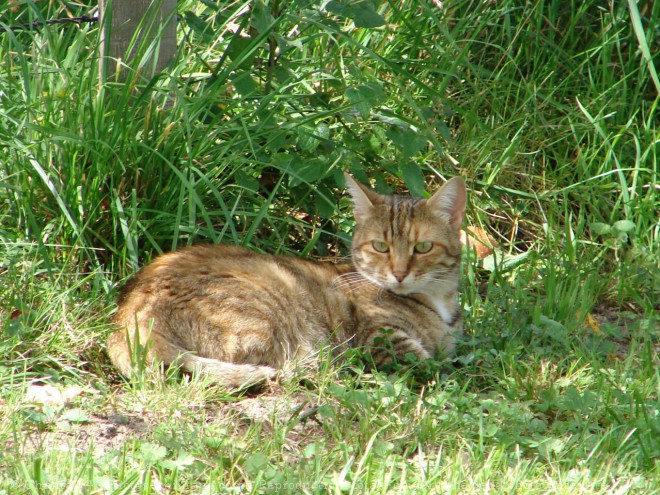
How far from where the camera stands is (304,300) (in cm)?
390

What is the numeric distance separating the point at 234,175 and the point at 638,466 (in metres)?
2.35

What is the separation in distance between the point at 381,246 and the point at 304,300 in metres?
0.46

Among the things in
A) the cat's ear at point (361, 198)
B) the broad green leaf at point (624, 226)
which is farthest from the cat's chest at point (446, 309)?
the broad green leaf at point (624, 226)

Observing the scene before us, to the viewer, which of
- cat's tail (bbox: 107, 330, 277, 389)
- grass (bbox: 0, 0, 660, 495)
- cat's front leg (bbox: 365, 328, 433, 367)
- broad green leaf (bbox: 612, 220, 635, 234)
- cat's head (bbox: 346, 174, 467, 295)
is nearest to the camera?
A: grass (bbox: 0, 0, 660, 495)

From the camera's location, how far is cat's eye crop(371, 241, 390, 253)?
4057mm

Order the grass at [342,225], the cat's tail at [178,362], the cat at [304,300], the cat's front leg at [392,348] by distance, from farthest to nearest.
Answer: the cat's front leg at [392,348] → the cat at [304,300] → the cat's tail at [178,362] → the grass at [342,225]

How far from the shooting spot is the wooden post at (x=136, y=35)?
405 centimetres

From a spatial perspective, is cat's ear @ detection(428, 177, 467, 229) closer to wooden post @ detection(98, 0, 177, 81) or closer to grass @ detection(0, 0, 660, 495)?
grass @ detection(0, 0, 660, 495)

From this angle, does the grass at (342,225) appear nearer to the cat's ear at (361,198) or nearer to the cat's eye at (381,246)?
the cat's ear at (361,198)

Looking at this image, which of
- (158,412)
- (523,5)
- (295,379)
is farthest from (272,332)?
(523,5)

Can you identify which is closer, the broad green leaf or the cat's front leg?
the cat's front leg

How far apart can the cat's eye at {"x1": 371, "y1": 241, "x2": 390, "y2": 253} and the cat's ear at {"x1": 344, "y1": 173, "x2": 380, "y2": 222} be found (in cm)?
16

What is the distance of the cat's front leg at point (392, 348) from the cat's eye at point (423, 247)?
41 cm

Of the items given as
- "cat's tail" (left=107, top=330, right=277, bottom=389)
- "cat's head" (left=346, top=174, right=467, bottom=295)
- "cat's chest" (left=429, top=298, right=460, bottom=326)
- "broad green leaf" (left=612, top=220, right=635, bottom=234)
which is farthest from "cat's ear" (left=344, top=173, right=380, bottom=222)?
"broad green leaf" (left=612, top=220, right=635, bottom=234)
